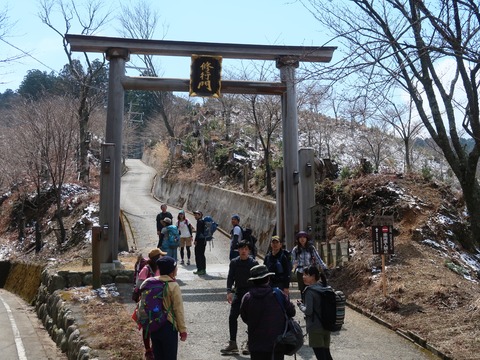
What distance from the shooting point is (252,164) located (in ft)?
87.6

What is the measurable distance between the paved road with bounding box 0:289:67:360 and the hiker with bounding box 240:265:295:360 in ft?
18.2

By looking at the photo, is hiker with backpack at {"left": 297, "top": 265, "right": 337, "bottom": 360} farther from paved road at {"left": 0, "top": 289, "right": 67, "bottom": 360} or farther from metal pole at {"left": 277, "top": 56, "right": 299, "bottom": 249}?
metal pole at {"left": 277, "top": 56, "right": 299, "bottom": 249}

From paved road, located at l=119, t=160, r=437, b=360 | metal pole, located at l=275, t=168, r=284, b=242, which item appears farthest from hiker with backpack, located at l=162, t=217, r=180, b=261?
metal pole, located at l=275, t=168, r=284, b=242

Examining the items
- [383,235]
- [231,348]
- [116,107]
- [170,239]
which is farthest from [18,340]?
[383,235]

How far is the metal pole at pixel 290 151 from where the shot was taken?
14.0m

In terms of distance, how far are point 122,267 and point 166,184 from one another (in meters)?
23.1

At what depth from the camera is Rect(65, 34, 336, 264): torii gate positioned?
43.9ft

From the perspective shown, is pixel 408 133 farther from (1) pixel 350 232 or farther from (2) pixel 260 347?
(2) pixel 260 347

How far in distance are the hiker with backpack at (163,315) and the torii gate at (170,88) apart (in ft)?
25.4

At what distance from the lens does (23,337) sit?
12312 mm

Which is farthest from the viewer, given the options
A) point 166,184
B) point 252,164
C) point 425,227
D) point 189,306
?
point 166,184

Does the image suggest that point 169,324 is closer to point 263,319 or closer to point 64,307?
point 263,319

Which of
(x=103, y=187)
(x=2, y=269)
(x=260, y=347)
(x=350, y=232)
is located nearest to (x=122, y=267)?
(x=103, y=187)

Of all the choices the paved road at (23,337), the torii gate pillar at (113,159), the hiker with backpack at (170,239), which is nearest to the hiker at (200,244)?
the hiker with backpack at (170,239)
